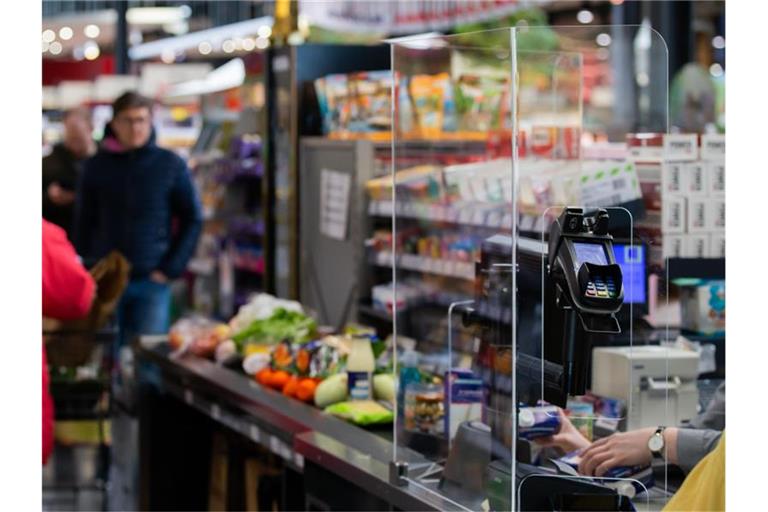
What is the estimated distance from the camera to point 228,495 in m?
5.70

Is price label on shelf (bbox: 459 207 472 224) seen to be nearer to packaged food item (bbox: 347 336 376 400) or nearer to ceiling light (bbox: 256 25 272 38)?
packaged food item (bbox: 347 336 376 400)

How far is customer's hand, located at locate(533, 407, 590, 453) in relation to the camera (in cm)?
310

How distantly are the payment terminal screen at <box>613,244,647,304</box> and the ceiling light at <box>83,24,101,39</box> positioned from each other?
22.0m

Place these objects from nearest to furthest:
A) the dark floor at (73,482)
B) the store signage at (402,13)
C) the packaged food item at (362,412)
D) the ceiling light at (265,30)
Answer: the packaged food item at (362,412) < the dark floor at (73,482) < the store signage at (402,13) < the ceiling light at (265,30)

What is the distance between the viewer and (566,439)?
3.11 m

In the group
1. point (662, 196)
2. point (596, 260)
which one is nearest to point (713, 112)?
point (662, 196)

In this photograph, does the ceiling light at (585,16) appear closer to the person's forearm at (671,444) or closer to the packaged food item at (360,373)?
the packaged food item at (360,373)

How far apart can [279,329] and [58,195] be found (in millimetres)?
4503

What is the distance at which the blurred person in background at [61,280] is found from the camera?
5320 millimetres

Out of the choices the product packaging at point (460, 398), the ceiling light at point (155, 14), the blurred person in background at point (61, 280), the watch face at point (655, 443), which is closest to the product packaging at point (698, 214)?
the product packaging at point (460, 398)

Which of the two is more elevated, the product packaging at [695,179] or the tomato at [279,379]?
the product packaging at [695,179]

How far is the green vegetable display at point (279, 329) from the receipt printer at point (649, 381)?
5.62 ft
